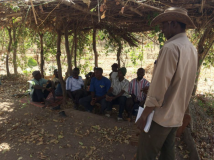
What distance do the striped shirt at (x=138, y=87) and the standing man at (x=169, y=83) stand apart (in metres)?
2.71

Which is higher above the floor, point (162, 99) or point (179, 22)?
point (179, 22)

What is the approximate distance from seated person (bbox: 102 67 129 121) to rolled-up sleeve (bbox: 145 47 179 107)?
2879mm

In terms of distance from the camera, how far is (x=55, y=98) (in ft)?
18.4

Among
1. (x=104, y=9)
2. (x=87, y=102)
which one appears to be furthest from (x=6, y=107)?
(x=104, y=9)

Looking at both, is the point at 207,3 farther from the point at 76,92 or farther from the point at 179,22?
the point at 76,92

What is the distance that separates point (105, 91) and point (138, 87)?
2.97 feet

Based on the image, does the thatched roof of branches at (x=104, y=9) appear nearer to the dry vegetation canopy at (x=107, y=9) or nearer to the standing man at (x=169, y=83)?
the dry vegetation canopy at (x=107, y=9)

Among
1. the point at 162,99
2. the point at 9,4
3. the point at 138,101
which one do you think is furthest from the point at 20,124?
the point at 162,99

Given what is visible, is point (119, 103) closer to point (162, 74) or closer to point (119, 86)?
point (119, 86)

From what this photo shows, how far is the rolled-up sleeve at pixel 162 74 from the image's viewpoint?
1743mm

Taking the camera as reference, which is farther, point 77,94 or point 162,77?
point 77,94

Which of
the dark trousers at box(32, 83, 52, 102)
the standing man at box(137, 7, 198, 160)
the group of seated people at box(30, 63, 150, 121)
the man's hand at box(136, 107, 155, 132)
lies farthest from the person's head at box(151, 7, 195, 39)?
the dark trousers at box(32, 83, 52, 102)

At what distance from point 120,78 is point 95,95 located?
833 millimetres

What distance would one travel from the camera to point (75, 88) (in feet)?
18.0
